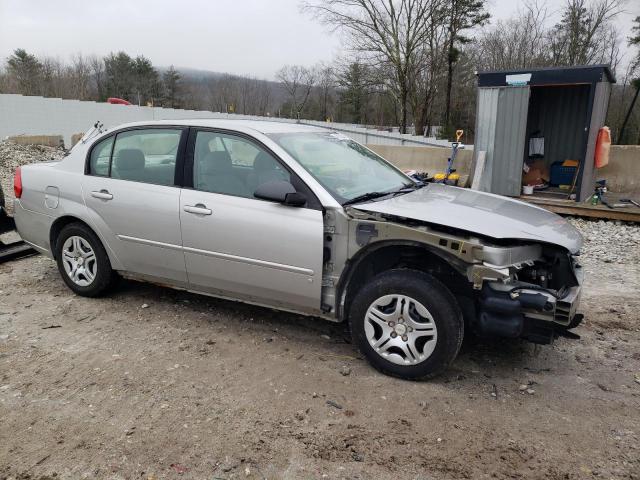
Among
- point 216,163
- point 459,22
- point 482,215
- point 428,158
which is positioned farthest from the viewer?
point 459,22

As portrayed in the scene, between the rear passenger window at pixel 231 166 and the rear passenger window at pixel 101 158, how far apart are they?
1.03m

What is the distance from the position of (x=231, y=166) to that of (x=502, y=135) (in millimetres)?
8043

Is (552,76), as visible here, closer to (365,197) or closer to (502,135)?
(502,135)

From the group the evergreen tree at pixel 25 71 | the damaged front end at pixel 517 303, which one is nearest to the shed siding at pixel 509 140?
the damaged front end at pixel 517 303

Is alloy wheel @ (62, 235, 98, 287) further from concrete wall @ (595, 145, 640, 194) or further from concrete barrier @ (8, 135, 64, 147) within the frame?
concrete barrier @ (8, 135, 64, 147)

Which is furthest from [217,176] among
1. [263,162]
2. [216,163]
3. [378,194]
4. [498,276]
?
[498,276]

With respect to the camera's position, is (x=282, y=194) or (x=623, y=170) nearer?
(x=282, y=194)

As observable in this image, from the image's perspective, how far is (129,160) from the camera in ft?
14.9

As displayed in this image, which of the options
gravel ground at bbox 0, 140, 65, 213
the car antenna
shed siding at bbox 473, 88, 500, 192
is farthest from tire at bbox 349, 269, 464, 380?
gravel ground at bbox 0, 140, 65, 213

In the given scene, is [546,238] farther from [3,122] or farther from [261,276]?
[3,122]

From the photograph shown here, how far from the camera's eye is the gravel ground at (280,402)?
2.65 metres

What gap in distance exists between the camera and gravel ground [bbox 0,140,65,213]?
1265 centimetres

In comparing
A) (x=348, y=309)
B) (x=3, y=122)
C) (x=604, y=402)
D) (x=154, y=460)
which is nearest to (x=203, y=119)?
(x=348, y=309)

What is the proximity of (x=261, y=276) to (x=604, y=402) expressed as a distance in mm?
2426
